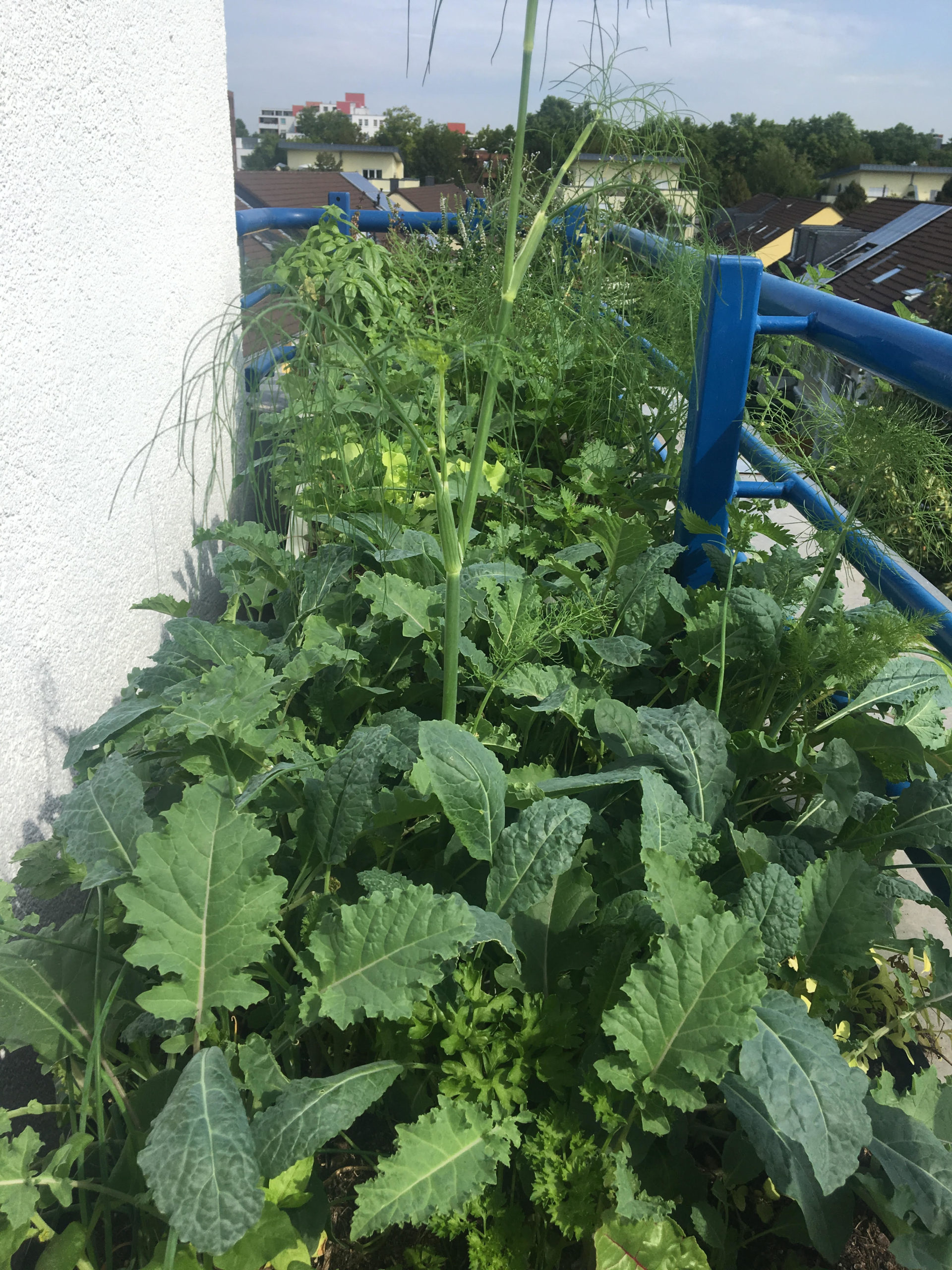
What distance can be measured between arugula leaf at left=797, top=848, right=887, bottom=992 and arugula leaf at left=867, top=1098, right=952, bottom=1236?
16 centimetres

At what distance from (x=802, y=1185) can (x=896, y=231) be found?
4653 cm

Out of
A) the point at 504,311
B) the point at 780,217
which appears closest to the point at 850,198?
the point at 780,217

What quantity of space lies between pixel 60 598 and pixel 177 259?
1.02 metres

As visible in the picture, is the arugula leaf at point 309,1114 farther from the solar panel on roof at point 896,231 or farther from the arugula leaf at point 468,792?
the solar panel on roof at point 896,231

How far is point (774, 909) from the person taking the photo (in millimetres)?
1100

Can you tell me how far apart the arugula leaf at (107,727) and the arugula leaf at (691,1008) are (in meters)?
0.87

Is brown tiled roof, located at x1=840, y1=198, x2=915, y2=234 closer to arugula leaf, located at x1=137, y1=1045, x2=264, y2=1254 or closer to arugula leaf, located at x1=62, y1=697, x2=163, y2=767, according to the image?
arugula leaf, located at x1=62, y1=697, x2=163, y2=767

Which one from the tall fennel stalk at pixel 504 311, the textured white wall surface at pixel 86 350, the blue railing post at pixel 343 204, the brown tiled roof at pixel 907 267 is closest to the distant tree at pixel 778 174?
the brown tiled roof at pixel 907 267

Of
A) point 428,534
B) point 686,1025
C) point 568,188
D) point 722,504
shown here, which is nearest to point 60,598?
point 428,534

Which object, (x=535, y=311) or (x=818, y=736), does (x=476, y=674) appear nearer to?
(x=818, y=736)

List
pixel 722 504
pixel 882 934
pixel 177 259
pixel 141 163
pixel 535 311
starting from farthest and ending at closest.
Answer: pixel 535 311
pixel 177 259
pixel 722 504
pixel 141 163
pixel 882 934

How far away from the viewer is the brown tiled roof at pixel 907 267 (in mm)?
23891

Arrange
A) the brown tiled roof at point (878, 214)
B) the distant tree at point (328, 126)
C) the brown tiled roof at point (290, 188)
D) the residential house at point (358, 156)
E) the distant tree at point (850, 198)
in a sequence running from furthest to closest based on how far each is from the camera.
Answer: the distant tree at point (328, 126) → the distant tree at point (850, 198) → the residential house at point (358, 156) → the brown tiled roof at point (878, 214) → the brown tiled roof at point (290, 188)

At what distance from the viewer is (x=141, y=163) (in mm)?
1768
